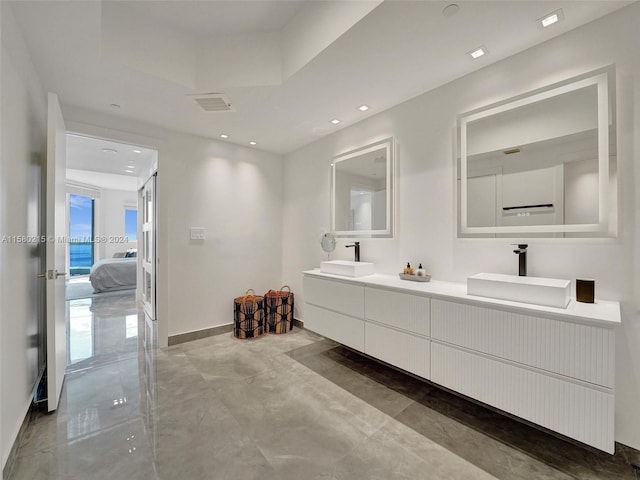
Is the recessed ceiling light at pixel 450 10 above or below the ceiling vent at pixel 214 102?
below

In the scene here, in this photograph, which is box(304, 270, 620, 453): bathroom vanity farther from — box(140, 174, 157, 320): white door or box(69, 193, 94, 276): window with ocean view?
box(69, 193, 94, 276): window with ocean view

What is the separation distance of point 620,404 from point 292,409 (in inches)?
78.1

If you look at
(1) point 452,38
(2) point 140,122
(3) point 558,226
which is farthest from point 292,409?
(2) point 140,122

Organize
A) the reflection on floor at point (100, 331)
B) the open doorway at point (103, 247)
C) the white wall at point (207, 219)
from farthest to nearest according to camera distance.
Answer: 1. the open doorway at point (103, 247)
2. the white wall at point (207, 219)
3. the reflection on floor at point (100, 331)

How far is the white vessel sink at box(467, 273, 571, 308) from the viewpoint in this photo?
1.51 meters

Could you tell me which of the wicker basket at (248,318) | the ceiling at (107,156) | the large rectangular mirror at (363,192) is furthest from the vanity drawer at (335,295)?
the ceiling at (107,156)

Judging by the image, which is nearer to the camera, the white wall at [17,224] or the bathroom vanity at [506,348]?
the bathroom vanity at [506,348]

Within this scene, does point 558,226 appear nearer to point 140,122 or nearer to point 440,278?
point 440,278

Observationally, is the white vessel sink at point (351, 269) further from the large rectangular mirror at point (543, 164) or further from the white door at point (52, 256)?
the white door at point (52, 256)

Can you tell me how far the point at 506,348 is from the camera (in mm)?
1603

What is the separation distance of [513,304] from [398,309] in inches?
30.6

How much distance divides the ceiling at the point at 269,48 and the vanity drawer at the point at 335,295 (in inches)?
68.8

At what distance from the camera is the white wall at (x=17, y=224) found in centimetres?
150

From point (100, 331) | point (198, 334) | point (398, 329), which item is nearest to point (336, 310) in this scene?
point (398, 329)
